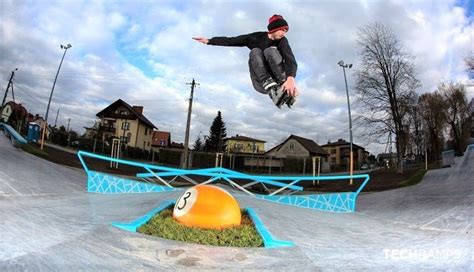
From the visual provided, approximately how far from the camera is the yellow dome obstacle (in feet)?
24.7

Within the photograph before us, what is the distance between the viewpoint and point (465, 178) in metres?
19.6

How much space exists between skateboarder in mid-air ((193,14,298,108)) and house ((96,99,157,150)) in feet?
152

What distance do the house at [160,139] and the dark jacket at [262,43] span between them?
70.9m

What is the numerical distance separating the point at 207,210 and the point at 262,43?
173 inches

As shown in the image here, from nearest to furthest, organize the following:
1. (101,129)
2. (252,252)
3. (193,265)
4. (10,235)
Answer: (193,265) < (10,235) < (252,252) < (101,129)

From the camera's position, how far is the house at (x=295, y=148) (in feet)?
238

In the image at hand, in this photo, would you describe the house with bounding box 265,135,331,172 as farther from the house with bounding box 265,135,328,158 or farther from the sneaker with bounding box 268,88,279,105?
the sneaker with bounding box 268,88,279,105

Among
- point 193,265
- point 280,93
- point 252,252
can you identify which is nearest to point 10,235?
point 193,265

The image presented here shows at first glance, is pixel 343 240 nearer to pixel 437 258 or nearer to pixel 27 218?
pixel 437 258

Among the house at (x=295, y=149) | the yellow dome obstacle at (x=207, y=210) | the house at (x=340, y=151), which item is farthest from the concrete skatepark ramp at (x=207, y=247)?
the house at (x=340, y=151)

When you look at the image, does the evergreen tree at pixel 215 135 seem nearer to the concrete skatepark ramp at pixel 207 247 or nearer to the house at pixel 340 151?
the house at pixel 340 151

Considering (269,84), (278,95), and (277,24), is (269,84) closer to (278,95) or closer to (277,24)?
(278,95)

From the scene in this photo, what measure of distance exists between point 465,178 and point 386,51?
53.1 feet

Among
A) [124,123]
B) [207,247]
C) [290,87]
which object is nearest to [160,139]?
[124,123]
